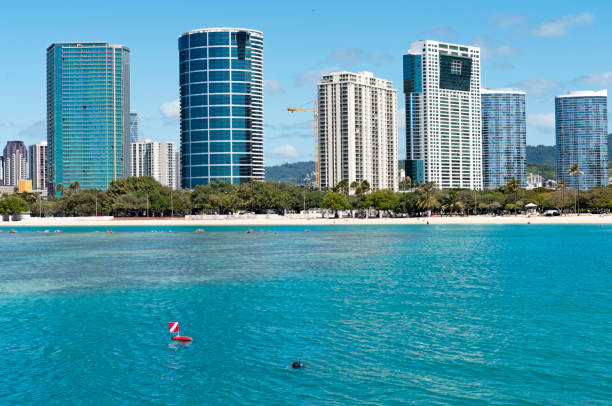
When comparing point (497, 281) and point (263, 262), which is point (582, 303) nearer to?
point (497, 281)

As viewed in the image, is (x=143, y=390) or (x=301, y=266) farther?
(x=301, y=266)

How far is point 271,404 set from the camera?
21875 mm

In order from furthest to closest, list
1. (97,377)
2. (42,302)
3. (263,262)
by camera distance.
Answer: (263,262) → (42,302) → (97,377)

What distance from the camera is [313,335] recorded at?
3156 cm

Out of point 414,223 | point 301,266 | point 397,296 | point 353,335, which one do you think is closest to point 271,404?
point 353,335

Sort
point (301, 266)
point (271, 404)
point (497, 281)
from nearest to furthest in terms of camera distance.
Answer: point (271, 404), point (497, 281), point (301, 266)

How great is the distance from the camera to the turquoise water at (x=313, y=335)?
23281 millimetres

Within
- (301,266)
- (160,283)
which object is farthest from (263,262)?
(160,283)

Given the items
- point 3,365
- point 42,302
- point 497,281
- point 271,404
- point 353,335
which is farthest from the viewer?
point 497,281

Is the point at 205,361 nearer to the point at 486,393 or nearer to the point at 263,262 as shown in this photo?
the point at 486,393

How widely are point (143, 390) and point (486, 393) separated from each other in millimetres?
13802

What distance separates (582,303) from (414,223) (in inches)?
6050

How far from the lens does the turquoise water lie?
917 inches

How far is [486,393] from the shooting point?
22.6 metres
